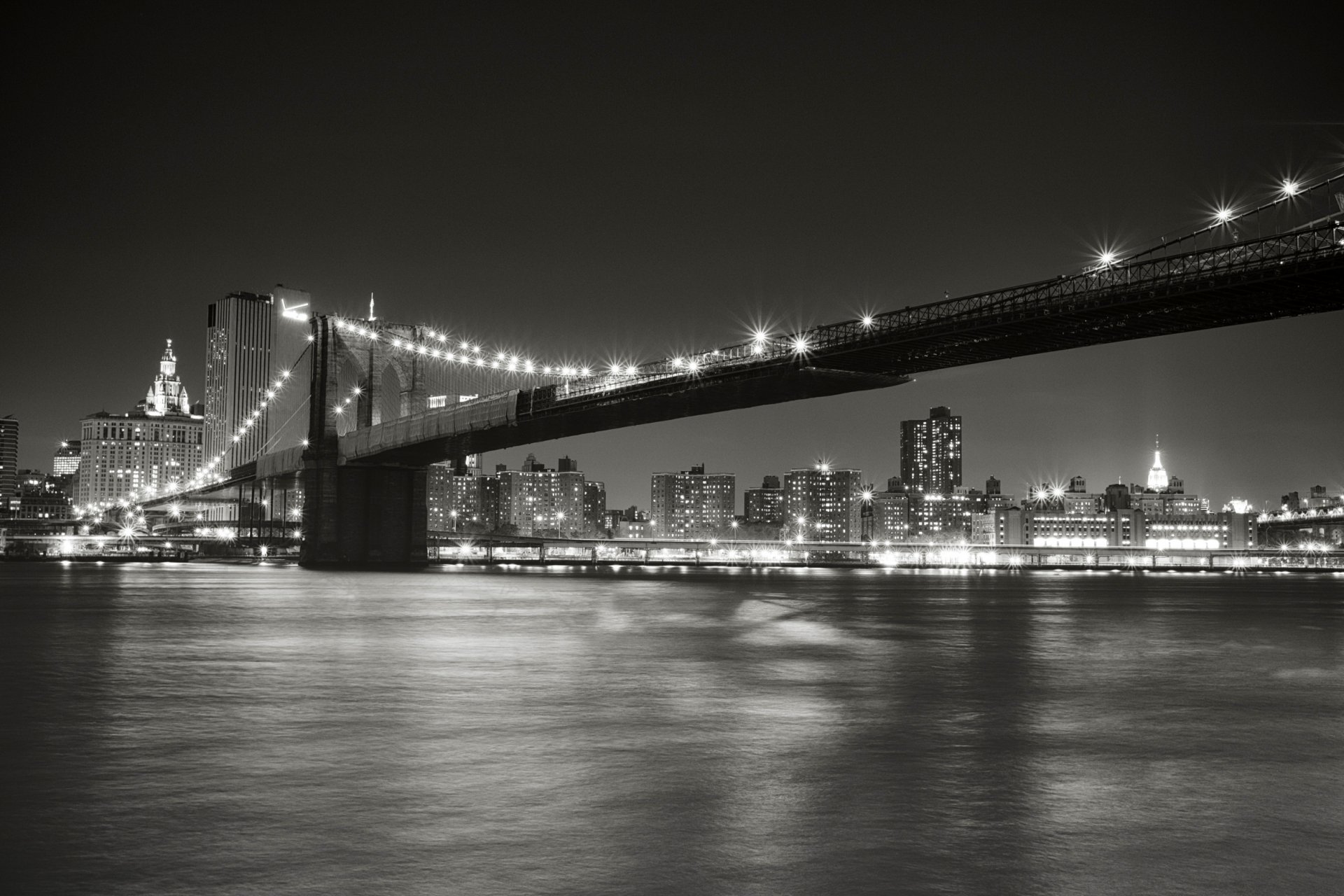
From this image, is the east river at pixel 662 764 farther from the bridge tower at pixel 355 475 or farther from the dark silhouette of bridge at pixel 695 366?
the bridge tower at pixel 355 475

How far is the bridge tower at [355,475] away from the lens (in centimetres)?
7081

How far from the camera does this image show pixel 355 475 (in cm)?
7225

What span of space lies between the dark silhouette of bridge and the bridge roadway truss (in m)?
0.09

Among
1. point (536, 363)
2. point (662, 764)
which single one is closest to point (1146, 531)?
point (536, 363)

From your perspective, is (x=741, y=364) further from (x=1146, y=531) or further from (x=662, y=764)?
(x=1146, y=531)

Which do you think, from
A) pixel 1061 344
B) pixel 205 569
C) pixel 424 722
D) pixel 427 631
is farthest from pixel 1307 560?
pixel 424 722

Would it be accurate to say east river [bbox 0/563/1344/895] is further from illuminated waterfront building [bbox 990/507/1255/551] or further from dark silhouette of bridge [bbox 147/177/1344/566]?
illuminated waterfront building [bbox 990/507/1255/551]

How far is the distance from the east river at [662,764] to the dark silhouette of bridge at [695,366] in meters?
18.5

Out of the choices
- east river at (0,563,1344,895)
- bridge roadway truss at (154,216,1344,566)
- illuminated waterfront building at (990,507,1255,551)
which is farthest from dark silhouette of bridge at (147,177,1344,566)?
illuminated waterfront building at (990,507,1255,551)

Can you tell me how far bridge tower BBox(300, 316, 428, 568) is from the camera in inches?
2788

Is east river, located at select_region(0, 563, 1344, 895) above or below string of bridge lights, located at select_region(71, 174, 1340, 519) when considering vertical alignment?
below

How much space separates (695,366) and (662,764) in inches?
1930

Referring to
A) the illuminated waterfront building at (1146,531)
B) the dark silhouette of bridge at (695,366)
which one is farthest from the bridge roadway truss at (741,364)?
the illuminated waterfront building at (1146,531)

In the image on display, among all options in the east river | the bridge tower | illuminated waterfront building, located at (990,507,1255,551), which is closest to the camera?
the east river
